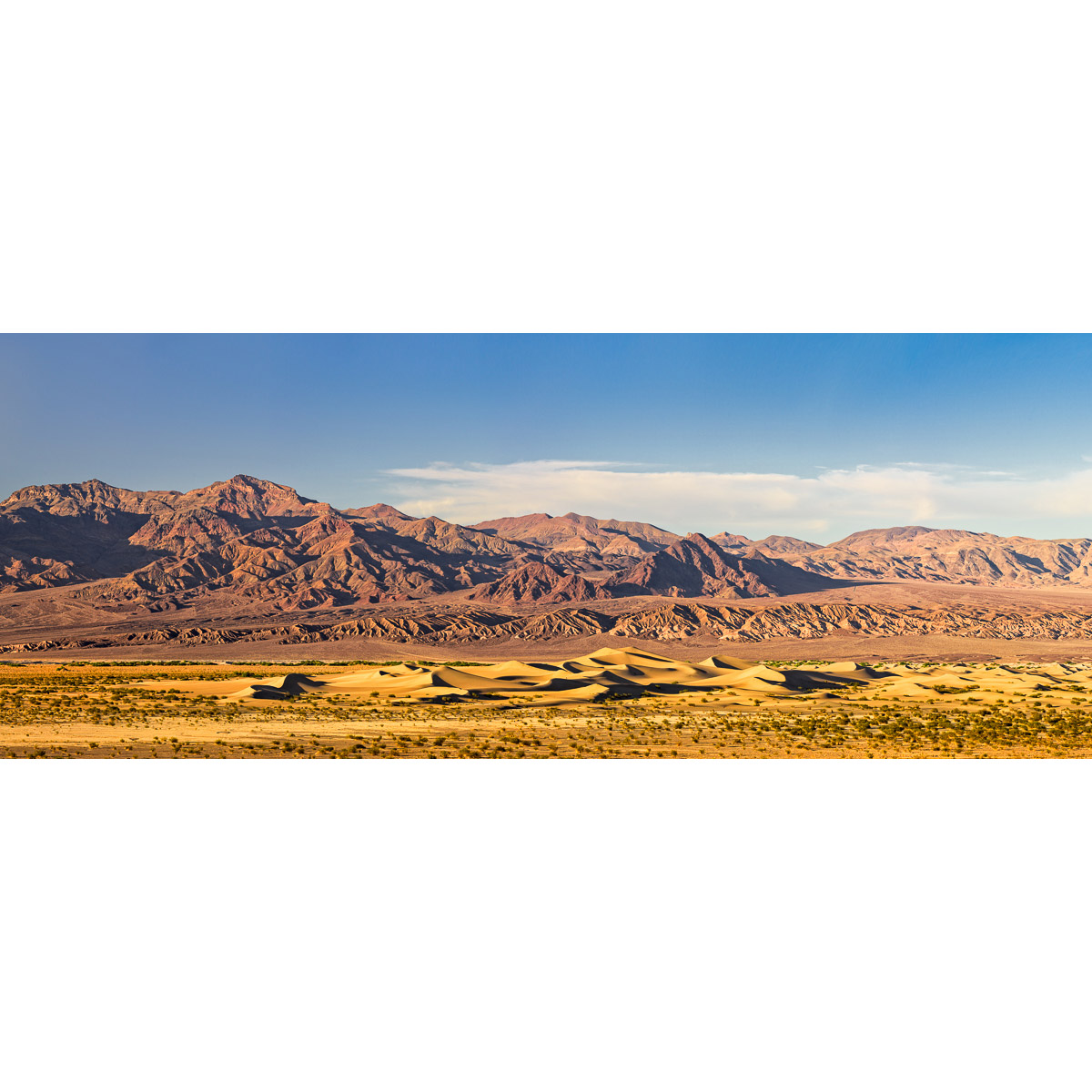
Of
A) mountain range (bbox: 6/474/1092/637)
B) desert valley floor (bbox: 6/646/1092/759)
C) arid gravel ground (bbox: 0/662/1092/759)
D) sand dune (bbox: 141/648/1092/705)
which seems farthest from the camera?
mountain range (bbox: 6/474/1092/637)

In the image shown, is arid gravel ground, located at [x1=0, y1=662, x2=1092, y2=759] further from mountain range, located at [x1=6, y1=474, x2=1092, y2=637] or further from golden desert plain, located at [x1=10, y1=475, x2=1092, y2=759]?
mountain range, located at [x1=6, y1=474, x2=1092, y2=637]

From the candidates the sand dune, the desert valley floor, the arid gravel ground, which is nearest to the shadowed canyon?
the desert valley floor

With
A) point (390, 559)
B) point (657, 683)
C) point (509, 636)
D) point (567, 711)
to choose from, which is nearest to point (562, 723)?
point (567, 711)

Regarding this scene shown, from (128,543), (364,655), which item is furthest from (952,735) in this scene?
(128,543)

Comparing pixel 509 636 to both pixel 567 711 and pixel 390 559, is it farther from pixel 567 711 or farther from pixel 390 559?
pixel 567 711

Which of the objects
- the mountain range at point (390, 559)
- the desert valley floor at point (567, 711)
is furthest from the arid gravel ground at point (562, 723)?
the mountain range at point (390, 559)

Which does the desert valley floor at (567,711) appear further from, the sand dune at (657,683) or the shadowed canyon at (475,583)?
the shadowed canyon at (475,583)
